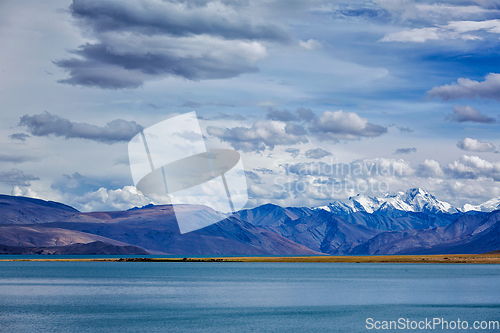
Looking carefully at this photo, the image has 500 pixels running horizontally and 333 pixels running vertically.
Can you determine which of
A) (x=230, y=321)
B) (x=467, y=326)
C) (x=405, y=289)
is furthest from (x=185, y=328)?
(x=405, y=289)

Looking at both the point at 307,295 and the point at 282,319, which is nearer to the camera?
the point at 282,319

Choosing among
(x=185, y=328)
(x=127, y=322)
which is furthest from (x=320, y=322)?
(x=127, y=322)

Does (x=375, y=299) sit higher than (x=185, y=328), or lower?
lower

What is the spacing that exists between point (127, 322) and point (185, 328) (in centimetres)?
697

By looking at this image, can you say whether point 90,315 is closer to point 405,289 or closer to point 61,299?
point 61,299

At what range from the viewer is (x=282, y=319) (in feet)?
182

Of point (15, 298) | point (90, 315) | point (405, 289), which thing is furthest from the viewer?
point (405, 289)

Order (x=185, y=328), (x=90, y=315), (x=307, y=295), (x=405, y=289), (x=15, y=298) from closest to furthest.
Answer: (x=185, y=328), (x=90, y=315), (x=15, y=298), (x=307, y=295), (x=405, y=289)

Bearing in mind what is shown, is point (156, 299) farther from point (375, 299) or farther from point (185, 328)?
point (375, 299)

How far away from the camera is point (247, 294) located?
81.7 metres

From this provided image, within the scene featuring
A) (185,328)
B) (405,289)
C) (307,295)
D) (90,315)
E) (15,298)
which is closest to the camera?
(185,328)

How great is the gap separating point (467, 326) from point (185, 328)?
1061 inches

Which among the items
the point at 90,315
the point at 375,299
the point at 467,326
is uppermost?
the point at 467,326

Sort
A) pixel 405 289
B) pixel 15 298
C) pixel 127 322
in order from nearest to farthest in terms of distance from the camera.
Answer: pixel 127 322 < pixel 15 298 < pixel 405 289
